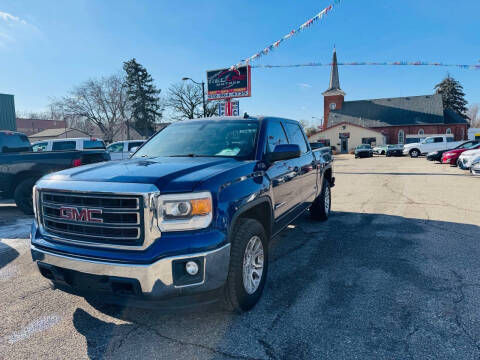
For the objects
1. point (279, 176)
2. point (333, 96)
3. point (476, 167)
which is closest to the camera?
point (279, 176)

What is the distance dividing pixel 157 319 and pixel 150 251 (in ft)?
3.21

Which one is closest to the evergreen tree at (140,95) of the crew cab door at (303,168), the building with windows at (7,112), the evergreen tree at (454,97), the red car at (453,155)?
the building with windows at (7,112)

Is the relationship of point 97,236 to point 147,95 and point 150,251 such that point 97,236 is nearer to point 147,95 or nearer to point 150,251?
point 150,251

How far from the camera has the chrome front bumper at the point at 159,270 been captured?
2170 mm

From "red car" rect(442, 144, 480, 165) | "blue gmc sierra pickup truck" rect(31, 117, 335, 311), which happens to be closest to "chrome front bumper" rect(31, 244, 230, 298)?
"blue gmc sierra pickup truck" rect(31, 117, 335, 311)

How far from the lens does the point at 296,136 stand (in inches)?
193

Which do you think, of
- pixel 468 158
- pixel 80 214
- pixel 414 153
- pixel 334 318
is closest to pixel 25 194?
pixel 80 214

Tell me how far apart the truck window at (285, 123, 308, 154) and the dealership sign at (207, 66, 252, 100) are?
1956cm

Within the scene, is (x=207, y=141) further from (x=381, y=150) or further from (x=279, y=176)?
(x=381, y=150)

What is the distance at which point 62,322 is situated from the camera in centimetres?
278

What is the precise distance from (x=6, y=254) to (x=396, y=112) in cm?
6156

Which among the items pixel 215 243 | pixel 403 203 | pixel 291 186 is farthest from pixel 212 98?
pixel 215 243

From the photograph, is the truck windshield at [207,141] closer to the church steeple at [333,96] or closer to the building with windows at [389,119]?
the building with windows at [389,119]

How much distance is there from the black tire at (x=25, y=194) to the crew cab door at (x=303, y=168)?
595cm
